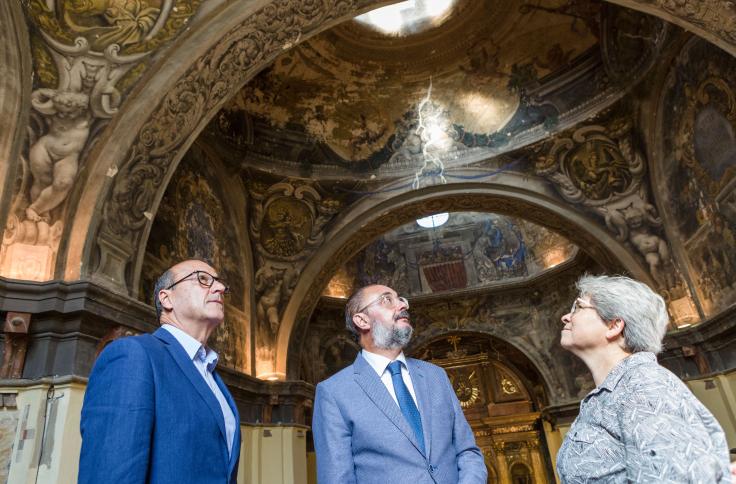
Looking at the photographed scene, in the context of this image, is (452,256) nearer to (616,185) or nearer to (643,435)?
(616,185)

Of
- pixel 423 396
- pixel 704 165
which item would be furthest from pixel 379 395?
pixel 704 165

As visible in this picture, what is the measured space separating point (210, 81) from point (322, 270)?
5500 millimetres

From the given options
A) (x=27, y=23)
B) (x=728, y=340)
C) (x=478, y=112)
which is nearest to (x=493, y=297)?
(x=478, y=112)

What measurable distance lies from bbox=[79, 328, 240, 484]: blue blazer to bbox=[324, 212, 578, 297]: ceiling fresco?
45.1 ft

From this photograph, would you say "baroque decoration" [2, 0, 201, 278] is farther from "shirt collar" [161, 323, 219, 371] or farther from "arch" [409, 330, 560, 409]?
"arch" [409, 330, 560, 409]

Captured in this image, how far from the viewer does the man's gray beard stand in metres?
2.61

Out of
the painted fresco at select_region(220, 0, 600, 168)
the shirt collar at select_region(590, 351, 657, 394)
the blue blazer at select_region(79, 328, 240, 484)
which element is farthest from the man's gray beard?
the painted fresco at select_region(220, 0, 600, 168)

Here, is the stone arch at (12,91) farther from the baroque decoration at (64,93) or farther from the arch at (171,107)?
the arch at (171,107)

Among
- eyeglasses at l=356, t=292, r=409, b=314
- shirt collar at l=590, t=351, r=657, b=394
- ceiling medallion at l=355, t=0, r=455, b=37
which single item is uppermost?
ceiling medallion at l=355, t=0, r=455, b=37

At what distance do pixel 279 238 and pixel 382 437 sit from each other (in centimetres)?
884

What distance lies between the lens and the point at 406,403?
2.46 metres

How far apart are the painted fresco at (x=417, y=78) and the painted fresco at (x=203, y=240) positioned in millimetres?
1512

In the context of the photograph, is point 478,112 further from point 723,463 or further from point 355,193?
point 723,463

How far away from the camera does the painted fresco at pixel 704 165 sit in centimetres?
750
